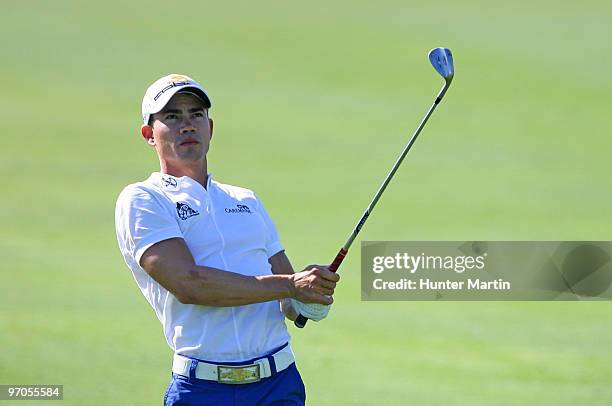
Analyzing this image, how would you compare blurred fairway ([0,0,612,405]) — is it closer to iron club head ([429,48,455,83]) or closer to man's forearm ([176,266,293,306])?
iron club head ([429,48,455,83])

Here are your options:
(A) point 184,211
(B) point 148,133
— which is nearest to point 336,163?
(B) point 148,133

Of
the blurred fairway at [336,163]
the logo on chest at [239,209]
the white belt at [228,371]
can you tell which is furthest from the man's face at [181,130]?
the blurred fairway at [336,163]

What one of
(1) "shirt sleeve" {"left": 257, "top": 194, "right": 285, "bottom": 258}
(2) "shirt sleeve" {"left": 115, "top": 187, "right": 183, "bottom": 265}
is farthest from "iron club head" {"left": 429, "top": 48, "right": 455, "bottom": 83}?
(2) "shirt sleeve" {"left": 115, "top": 187, "right": 183, "bottom": 265}

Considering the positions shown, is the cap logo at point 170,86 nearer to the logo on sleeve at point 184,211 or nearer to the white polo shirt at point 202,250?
the white polo shirt at point 202,250

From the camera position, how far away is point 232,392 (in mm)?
4367

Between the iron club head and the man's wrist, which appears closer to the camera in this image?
the man's wrist

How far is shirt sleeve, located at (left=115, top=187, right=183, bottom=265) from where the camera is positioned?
14.0 feet

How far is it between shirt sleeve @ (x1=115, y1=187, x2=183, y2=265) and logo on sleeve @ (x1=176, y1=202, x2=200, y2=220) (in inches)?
1.2

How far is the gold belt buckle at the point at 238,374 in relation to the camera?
4352mm

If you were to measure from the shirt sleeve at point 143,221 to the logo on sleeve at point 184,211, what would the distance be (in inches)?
1.2

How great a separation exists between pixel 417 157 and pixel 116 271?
3688mm

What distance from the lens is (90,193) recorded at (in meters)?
11.9

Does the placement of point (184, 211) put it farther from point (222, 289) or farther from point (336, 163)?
point (336, 163)

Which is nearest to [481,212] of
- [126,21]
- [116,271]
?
[116,271]
